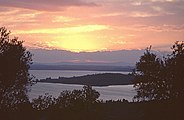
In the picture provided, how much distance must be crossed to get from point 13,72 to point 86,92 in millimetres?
14962

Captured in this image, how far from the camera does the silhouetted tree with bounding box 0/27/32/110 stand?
2881 centimetres

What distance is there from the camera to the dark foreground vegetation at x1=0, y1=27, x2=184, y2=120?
29.3 m

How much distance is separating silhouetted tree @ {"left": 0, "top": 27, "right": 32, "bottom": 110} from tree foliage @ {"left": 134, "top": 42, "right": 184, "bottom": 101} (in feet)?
37.1

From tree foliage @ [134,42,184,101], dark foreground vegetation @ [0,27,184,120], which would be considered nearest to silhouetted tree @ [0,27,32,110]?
dark foreground vegetation @ [0,27,184,120]

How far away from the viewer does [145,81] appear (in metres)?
35.1

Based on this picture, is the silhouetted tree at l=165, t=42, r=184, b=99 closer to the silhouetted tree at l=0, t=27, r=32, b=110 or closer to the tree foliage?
the tree foliage

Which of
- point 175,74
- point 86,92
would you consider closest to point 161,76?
point 175,74

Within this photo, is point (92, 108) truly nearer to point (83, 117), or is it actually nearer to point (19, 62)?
point (83, 117)

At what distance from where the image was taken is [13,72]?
95.3 feet

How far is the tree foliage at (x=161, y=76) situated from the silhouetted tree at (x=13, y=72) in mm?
11310

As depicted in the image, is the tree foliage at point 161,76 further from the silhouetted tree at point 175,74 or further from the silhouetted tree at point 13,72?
the silhouetted tree at point 13,72

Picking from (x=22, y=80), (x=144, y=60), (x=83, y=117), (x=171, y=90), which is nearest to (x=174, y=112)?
(x=171, y=90)

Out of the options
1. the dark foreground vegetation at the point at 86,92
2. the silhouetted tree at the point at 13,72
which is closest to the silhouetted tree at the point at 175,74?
the dark foreground vegetation at the point at 86,92

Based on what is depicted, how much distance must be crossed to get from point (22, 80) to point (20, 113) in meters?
5.43
